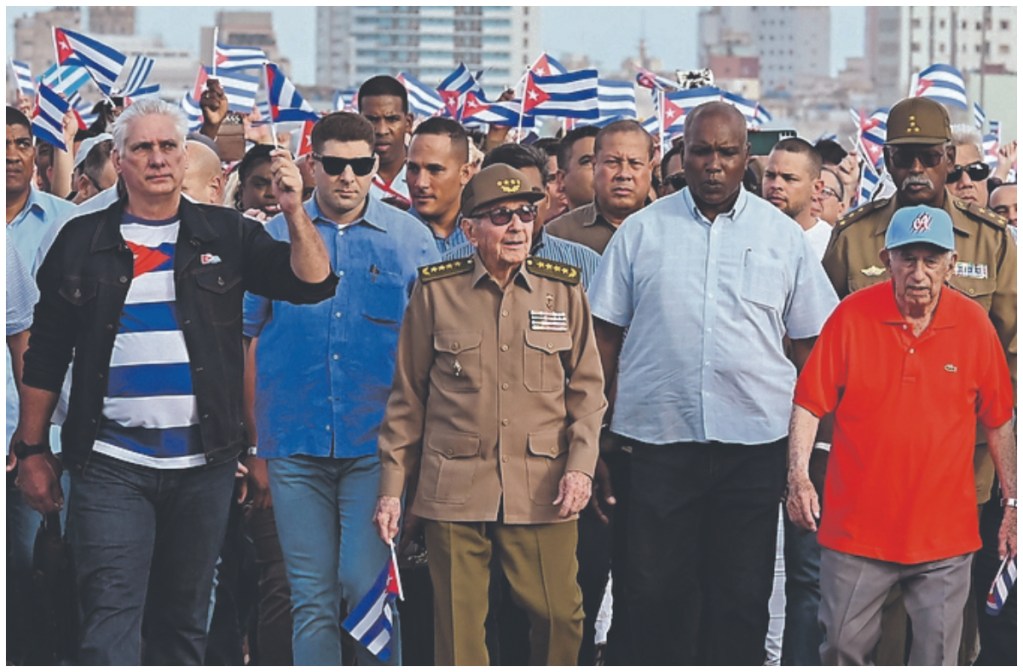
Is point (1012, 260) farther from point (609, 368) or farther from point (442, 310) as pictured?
point (442, 310)

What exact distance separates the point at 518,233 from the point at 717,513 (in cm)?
138

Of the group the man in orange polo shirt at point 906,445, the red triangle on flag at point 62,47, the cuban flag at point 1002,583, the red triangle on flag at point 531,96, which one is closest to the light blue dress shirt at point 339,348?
the man in orange polo shirt at point 906,445

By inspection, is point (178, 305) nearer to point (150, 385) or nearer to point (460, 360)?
point (150, 385)

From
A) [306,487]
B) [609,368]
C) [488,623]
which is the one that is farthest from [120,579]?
[609,368]

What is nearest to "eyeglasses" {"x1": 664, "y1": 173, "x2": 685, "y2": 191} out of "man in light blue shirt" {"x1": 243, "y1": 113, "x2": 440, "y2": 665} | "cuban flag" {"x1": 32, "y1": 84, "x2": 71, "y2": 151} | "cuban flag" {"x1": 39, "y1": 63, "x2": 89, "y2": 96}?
"man in light blue shirt" {"x1": 243, "y1": 113, "x2": 440, "y2": 665}

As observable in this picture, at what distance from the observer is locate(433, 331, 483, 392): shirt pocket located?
8.33 m

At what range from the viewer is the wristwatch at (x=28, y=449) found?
827cm

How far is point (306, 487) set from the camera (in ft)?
28.9

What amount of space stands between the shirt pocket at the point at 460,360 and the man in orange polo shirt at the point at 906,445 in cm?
116

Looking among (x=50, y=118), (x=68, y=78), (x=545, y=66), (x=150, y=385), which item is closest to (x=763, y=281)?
(x=150, y=385)

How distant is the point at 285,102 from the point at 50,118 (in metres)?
2.05

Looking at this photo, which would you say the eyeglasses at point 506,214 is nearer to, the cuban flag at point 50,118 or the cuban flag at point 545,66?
the cuban flag at point 50,118

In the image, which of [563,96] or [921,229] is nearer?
[921,229]

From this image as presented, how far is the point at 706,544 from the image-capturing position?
896 centimetres
